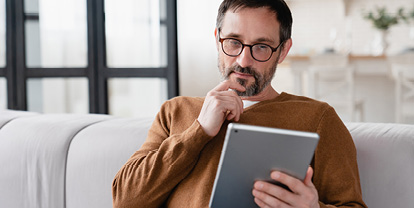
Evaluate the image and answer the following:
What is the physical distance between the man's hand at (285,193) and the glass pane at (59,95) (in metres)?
2.95

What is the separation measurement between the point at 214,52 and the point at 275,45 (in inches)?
105

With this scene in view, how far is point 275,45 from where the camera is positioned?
117 centimetres

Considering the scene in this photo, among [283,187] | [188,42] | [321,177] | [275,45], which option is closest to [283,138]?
[283,187]

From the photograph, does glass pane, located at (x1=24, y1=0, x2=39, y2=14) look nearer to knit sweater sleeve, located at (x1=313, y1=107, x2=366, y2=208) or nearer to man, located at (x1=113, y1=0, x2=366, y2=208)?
man, located at (x1=113, y1=0, x2=366, y2=208)

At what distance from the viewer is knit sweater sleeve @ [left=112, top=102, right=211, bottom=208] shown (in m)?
1.05

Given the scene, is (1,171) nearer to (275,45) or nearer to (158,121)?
(158,121)

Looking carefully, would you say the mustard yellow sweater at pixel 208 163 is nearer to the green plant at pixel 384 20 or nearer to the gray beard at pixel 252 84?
the gray beard at pixel 252 84

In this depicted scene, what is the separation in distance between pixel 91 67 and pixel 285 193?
2.84 metres

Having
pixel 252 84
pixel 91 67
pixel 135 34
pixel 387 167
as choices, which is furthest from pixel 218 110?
pixel 135 34

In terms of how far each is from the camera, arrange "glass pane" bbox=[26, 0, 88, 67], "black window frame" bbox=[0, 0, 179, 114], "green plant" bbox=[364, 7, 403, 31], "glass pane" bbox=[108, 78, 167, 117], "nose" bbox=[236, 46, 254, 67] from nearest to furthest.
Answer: "nose" bbox=[236, 46, 254, 67] < "black window frame" bbox=[0, 0, 179, 114] < "glass pane" bbox=[26, 0, 88, 67] < "glass pane" bbox=[108, 78, 167, 117] < "green plant" bbox=[364, 7, 403, 31]

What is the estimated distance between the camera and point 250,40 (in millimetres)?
1140

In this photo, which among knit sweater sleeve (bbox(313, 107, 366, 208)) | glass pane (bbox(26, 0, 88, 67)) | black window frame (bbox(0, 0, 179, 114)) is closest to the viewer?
knit sweater sleeve (bbox(313, 107, 366, 208))

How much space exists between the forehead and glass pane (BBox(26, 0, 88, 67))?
2.53 m

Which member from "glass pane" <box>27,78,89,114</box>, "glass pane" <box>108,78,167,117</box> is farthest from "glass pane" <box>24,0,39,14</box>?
"glass pane" <box>108,78,167,117</box>
